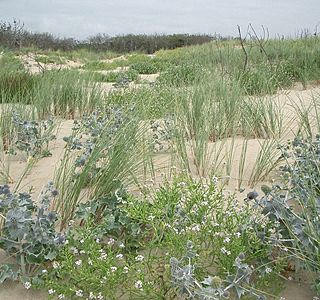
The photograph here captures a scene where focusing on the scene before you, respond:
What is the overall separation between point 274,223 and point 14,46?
18.1 m

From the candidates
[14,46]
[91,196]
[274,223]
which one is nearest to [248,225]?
[274,223]

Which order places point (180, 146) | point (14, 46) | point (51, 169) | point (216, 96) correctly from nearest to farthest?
point (180, 146), point (51, 169), point (216, 96), point (14, 46)

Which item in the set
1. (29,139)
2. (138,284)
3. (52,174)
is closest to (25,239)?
(138,284)

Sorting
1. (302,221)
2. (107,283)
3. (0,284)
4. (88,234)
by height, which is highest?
(302,221)

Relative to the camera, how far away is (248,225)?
1.87 m

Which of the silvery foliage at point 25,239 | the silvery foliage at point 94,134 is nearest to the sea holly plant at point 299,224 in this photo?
the silvery foliage at point 25,239

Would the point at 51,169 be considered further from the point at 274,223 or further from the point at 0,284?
the point at 274,223

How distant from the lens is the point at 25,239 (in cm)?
196

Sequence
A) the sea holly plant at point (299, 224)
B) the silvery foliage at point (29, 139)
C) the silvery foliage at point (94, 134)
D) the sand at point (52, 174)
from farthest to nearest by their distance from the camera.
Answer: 1. the silvery foliage at point (29, 139)
2. the silvery foliage at point (94, 134)
3. the sand at point (52, 174)
4. the sea holly plant at point (299, 224)

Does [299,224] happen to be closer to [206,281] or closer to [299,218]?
[299,218]

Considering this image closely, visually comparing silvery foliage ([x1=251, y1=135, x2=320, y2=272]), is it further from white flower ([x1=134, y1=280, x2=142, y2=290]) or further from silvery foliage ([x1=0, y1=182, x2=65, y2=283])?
silvery foliage ([x1=0, y1=182, x2=65, y2=283])

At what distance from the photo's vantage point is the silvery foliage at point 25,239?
74.1 inches

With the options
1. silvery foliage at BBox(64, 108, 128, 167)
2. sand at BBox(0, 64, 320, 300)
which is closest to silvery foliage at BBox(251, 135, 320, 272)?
sand at BBox(0, 64, 320, 300)

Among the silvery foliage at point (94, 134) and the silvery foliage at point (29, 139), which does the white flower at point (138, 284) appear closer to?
the silvery foliage at point (94, 134)
